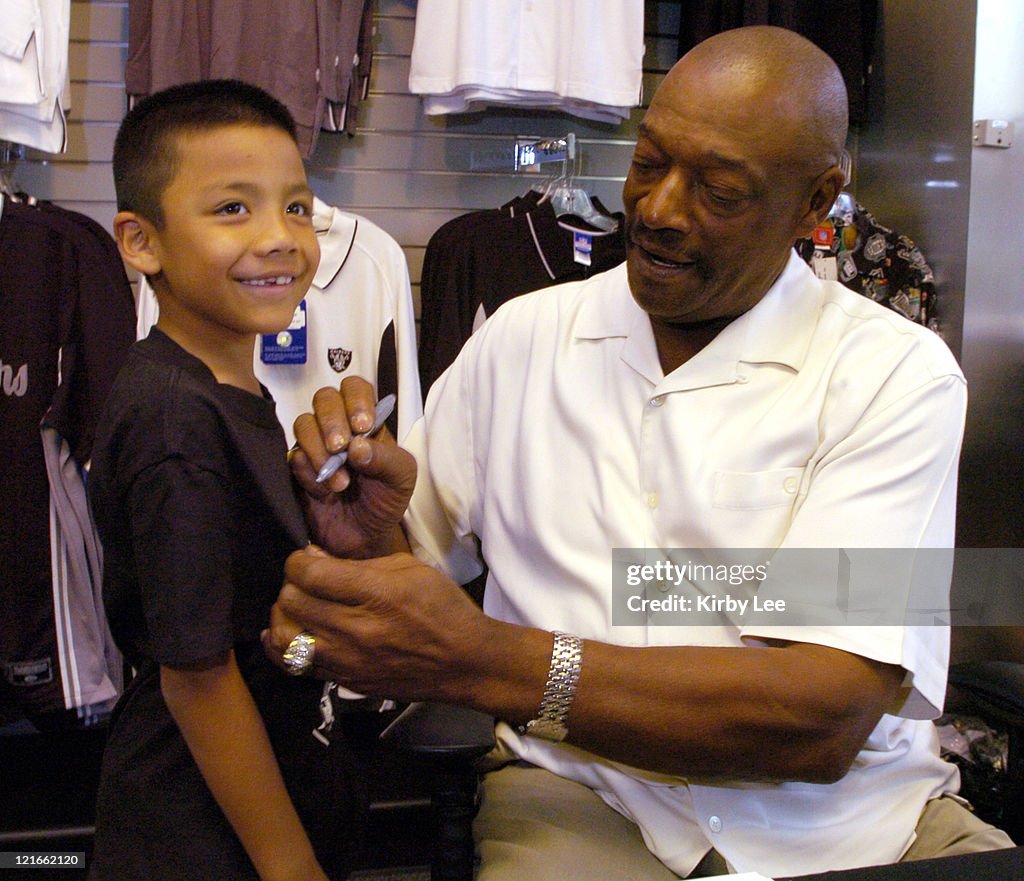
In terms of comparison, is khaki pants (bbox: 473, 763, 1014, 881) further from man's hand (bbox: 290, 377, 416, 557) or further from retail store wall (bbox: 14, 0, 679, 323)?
retail store wall (bbox: 14, 0, 679, 323)

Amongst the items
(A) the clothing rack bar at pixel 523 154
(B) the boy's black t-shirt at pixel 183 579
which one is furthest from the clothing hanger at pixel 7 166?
(B) the boy's black t-shirt at pixel 183 579

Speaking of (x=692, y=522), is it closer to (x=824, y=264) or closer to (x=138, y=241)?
(x=138, y=241)

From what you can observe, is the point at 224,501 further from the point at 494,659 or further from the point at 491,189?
Answer: the point at 491,189

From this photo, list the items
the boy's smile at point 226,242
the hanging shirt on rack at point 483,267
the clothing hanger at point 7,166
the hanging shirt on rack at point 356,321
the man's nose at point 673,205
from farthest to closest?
the hanging shirt on rack at point 483,267, the hanging shirt on rack at point 356,321, the clothing hanger at point 7,166, the man's nose at point 673,205, the boy's smile at point 226,242

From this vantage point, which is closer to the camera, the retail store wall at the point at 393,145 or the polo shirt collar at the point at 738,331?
the polo shirt collar at the point at 738,331

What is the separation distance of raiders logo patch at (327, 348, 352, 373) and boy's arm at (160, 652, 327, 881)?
61.8 inches

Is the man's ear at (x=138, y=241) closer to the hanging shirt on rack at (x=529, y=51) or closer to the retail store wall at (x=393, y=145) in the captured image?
the hanging shirt on rack at (x=529, y=51)

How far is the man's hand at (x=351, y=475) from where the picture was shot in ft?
3.71

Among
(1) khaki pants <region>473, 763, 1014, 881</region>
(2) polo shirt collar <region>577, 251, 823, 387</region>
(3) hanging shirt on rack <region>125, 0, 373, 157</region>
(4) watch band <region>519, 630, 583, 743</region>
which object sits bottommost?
(1) khaki pants <region>473, 763, 1014, 881</region>

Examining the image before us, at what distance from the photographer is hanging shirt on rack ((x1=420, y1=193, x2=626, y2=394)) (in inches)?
108

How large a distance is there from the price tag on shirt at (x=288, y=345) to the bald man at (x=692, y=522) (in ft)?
3.70

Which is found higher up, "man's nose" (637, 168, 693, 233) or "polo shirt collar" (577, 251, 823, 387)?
"man's nose" (637, 168, 693, 233)

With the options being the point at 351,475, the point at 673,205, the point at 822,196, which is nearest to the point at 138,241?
the point at 351,475

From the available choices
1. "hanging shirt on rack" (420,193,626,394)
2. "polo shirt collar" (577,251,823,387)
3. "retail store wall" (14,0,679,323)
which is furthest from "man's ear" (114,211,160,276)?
"retail store wall" (14,0,679,323)
